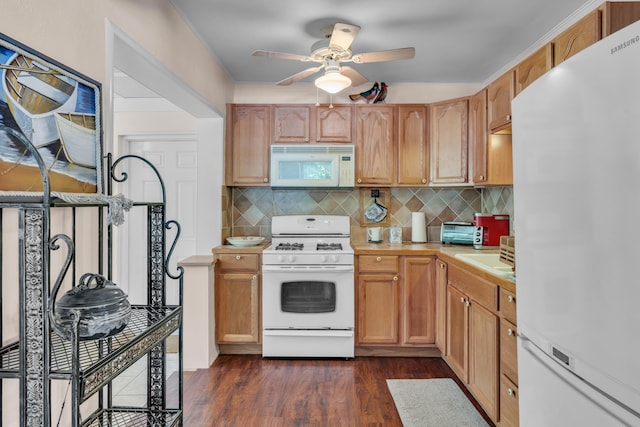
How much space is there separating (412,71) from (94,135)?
109 inches

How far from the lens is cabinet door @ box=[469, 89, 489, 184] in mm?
2992

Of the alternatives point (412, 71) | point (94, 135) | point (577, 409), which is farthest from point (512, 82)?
point (94, 135)

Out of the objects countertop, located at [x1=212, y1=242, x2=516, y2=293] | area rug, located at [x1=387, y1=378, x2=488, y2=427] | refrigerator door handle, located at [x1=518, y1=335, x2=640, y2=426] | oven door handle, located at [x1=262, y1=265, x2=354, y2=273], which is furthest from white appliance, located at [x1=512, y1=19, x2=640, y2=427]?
oven door handle, located at [x1=262, y1=265, x2=354, y2=273]

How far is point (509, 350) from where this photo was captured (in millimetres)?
1902

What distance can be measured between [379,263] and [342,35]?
5.96ft

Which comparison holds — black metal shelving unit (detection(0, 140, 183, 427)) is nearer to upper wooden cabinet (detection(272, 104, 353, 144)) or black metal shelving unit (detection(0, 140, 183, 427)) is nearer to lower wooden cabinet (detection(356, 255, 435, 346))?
lower wooden cabinet (detection(356, 255, 435, 346))

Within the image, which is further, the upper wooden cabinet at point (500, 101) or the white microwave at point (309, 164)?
the white microwave at point (309, 164)

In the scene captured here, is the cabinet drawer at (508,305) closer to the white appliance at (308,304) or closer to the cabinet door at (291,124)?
the white appliance at (308,304)

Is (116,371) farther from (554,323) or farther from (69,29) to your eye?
(554,323)

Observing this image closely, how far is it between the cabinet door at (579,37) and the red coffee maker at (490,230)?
1.54 m

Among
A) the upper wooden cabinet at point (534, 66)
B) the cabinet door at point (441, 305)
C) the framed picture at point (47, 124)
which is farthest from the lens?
the cabinet door at point (441, 305)

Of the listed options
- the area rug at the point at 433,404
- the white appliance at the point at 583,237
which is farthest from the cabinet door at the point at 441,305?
the white appliance at the point at 583,237

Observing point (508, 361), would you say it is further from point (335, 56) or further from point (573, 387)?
point (335, 56)

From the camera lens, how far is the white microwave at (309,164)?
3428 mm
